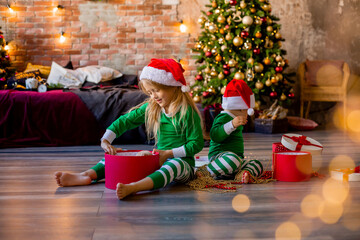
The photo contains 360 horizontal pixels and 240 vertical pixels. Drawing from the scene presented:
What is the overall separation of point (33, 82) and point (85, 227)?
3.22 m

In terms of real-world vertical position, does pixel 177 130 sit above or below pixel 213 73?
below

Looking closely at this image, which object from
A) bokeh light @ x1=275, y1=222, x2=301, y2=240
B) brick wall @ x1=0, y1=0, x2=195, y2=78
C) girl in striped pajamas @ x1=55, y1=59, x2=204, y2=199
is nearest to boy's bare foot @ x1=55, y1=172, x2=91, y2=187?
girl in striped pajamas @ x1=55, y1=59, x2=204, y2=199

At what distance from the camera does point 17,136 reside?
371 cm

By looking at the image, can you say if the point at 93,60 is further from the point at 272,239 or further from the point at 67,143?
the point at 272,239

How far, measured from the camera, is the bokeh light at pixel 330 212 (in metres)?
1.50

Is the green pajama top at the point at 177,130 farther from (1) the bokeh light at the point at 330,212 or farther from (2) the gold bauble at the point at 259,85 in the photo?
(2) the gold bauble at the point at 259,85

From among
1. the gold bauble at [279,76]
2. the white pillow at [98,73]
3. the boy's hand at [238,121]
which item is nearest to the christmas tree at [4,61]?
the white pillow at [98,73]

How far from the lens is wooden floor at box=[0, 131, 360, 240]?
135 centimetres

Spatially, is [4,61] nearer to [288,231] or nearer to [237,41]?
[237,41]

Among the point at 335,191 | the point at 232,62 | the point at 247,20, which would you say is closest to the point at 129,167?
the point at 335,191

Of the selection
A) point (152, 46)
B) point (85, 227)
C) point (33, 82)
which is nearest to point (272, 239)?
point (85, 227)

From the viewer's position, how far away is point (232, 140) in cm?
223

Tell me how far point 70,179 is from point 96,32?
4.17 m

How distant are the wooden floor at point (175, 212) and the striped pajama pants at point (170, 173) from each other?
55 millimetres
